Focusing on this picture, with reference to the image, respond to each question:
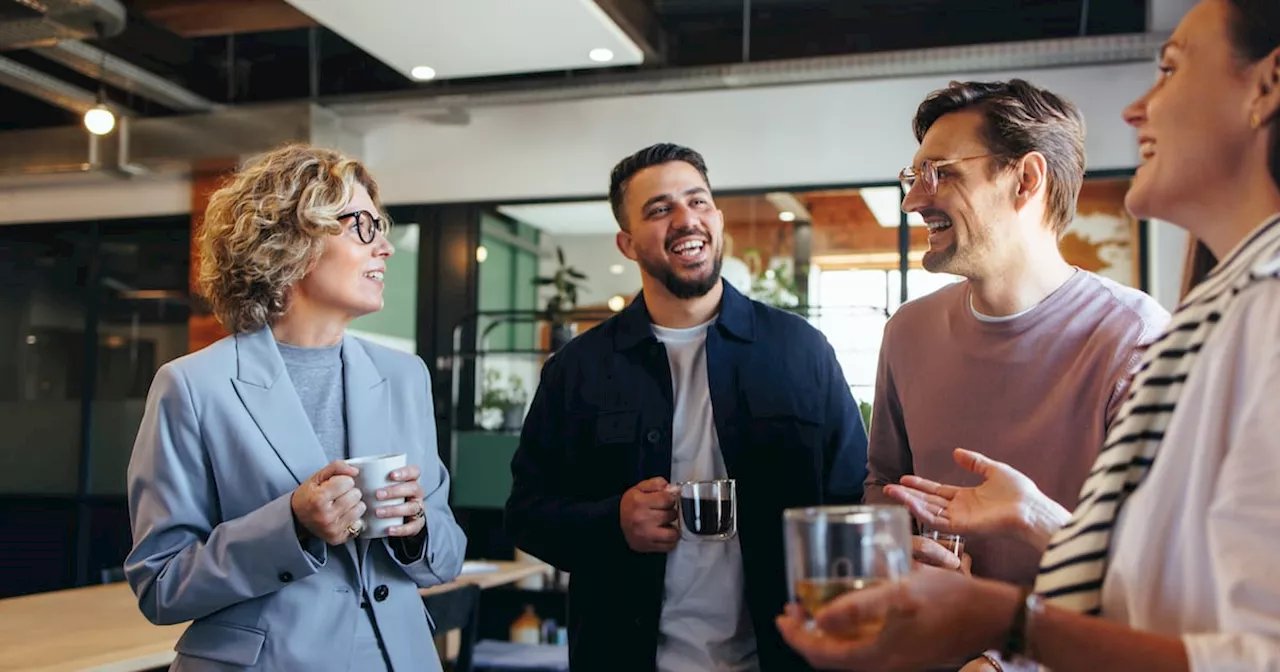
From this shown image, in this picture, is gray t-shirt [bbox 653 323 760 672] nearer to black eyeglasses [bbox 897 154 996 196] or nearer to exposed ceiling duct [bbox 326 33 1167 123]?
black eyeglasses [bbox 897 154 996 196]

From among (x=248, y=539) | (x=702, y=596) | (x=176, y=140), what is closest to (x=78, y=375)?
(x=176, y=140)

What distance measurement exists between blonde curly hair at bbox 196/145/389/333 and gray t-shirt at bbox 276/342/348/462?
0.32 feet

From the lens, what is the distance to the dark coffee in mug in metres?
1.91

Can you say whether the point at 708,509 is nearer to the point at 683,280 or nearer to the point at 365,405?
the point at 683,280

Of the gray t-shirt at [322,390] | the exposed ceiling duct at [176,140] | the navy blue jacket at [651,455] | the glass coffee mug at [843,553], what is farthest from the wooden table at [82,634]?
the exposed ceiling duct at [176,140]

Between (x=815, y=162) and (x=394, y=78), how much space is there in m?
2.62

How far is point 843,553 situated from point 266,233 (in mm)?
1564

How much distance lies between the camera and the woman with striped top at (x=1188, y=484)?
3.08 ft

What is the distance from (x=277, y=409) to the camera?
209cm

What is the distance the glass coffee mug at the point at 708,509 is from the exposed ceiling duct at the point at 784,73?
12.6 ft

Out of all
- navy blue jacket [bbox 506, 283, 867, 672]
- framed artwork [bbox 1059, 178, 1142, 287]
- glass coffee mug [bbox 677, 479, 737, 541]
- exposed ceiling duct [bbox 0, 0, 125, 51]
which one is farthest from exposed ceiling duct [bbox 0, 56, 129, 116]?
framed artwork [bbox 1059, 178, 1142, 287]

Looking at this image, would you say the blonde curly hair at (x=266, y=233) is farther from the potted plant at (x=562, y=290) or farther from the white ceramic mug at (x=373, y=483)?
the potted plant at (x=562, y=290)

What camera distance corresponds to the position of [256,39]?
672cm

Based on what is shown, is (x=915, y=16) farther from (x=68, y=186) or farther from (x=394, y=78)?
(x=68, y=186)
